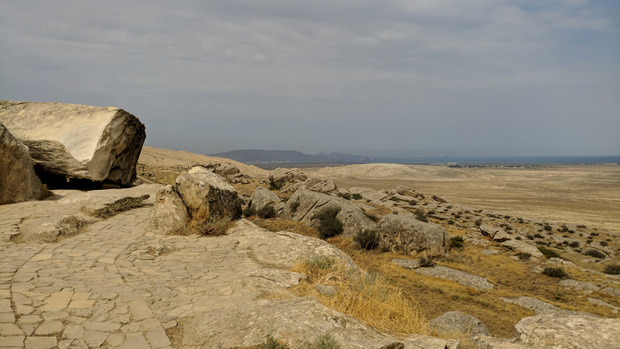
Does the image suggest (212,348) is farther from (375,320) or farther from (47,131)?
(47,131)

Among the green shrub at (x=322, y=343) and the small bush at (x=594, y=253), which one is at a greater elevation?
the green shrub at (x=322, y=343)

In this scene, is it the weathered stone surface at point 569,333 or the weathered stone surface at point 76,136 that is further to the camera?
the weathered stone surface at point 76,136

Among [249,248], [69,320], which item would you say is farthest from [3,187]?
[69,320]

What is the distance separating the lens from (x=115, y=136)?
1388 centimetres

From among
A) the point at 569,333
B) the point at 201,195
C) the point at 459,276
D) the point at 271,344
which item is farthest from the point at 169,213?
the point at 459,276

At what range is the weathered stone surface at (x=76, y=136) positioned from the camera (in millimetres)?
12859

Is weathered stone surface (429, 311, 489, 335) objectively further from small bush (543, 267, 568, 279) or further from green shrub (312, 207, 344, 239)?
green shrub (312, 207, 344, 239)

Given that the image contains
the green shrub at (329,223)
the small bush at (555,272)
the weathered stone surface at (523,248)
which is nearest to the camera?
the small bush at (555,272)

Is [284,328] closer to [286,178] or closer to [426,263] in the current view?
[426,263]

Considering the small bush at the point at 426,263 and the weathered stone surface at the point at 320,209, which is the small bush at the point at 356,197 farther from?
the small bush at the point at 426,263

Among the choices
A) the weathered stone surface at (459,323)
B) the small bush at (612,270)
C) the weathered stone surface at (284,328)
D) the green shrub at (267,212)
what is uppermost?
the weathered stone surface at (284,328)

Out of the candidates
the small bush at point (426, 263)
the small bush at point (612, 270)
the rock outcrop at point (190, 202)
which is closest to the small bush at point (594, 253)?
the small bush at point (612, 270)

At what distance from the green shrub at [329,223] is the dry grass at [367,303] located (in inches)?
328

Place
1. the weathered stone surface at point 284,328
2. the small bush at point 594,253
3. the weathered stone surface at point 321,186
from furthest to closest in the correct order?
the weathered stone surface at point 321,186, the small bush at point 594,253, the weathered stone surface at point 284,328
